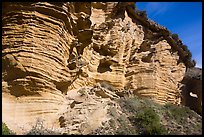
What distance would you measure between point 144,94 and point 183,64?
580 centimetres

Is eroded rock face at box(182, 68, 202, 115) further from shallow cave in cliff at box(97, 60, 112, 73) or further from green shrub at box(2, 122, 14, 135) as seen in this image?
green shrub at box(2, 122, 14, 135)

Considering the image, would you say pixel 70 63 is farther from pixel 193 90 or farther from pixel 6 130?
pixel 193 90

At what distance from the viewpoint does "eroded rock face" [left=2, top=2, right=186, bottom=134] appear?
15180 millimetres

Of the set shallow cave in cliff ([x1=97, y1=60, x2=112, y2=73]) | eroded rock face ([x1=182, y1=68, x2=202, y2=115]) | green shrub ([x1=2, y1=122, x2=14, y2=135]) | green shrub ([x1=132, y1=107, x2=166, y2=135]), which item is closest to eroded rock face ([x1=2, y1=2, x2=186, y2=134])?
shallow cave in cliff ([x1=97, y1=60, x2=112, y2=73])

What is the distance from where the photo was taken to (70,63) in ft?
59.1

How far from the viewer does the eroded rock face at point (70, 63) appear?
15.2 m

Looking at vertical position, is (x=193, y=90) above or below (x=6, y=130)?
above

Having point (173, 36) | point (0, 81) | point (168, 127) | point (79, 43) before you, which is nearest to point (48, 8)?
point (79, 43)

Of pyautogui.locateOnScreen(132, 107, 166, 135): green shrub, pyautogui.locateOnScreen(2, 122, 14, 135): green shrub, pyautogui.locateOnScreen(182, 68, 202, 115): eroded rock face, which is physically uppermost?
pyautogui.locateOnScreen(182, 68, 202, 115): eroded rock face

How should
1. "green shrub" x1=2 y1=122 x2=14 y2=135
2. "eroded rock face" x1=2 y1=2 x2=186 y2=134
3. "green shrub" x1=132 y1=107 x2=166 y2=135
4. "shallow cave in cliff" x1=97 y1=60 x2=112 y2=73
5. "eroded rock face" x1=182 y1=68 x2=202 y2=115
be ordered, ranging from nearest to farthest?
"green shrub" x1=2 y1=122 x2=14 y2=135, "green shrub" x1=132 y1=107 x2=166 y2=135, "eroded rock face" x1=2 y1=2 x2=186 y2=134, "shallow cave in cliff" x1=97 y1=60 x2=112 y2=73, "eroded rock face" x1=182 y1=68 x2=202 y2=115

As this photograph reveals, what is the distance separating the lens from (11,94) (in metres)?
15.1

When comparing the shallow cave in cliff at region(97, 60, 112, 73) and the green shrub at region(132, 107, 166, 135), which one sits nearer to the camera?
the green shrub at region(132, 107, 166, 135)

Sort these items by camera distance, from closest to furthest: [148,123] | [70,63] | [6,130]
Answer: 1. [6,130]
2. [148,123]
3. [70,63]

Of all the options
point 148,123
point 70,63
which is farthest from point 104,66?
point 148,123
